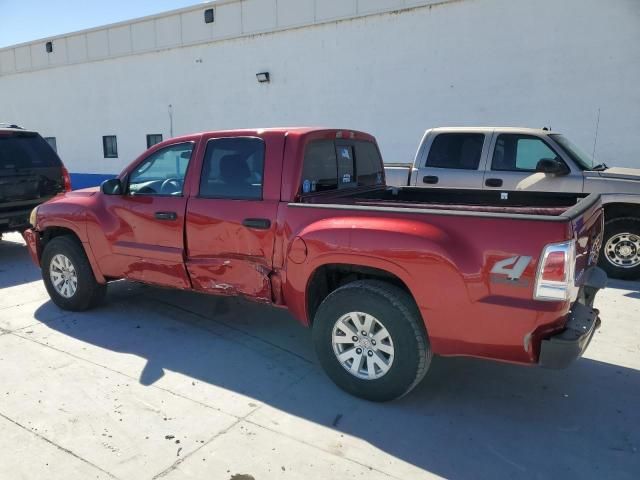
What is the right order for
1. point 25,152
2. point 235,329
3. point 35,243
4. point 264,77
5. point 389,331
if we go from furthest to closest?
point 264,77
point 25,152
point 35,243
point 235,329
point 389,331

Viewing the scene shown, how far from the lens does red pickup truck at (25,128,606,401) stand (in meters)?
2.77

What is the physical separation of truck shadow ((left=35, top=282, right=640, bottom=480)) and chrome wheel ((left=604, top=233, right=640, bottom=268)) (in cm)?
292

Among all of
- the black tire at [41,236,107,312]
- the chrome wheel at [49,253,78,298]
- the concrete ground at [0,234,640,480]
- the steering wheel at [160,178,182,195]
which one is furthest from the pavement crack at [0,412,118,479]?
the steering wheel at [160,178,182,195]

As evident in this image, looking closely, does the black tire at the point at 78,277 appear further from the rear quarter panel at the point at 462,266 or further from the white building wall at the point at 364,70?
the white building wall at the point at 364,70

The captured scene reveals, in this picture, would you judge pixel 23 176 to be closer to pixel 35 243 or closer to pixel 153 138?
pixel 35 243

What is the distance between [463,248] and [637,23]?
7.82 metres

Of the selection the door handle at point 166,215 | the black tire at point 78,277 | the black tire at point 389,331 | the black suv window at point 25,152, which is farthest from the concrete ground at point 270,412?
the black suv window at point 25,152

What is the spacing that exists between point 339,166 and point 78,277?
2.84 metres

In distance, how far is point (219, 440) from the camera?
295cm

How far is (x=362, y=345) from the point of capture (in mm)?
3320

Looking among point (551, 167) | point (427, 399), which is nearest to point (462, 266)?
point (427, 399)

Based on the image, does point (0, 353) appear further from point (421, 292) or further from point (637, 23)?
point (637, 23)

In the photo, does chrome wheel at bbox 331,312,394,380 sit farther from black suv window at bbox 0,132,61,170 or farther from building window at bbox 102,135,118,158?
building window at bbox 102,135,118,158

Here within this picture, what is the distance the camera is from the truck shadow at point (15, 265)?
21.3ft
